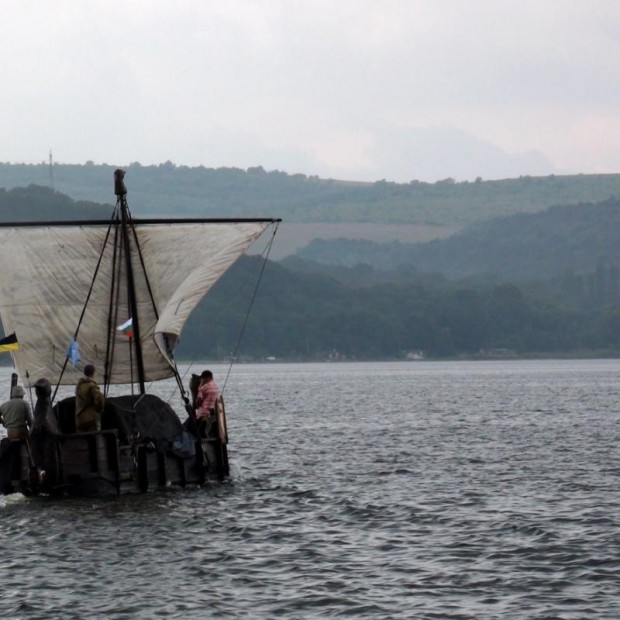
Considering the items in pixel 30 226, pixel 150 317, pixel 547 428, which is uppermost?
pixel 30 226

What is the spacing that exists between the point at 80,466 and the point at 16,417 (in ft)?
6.52

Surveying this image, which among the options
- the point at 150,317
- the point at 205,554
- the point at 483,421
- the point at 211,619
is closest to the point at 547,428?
the point at 483,421

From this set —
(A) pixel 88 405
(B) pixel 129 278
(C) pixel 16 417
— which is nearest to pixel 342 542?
(A) pixel 88 405

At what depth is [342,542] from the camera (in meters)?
27.2

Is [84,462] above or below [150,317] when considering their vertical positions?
below

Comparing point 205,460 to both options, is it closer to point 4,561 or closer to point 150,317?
point 150,317

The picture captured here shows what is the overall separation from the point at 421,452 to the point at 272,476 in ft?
33.8

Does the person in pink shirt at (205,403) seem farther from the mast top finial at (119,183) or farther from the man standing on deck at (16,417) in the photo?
the mast top finial at (119,183)

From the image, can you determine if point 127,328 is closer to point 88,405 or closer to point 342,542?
point 88,405

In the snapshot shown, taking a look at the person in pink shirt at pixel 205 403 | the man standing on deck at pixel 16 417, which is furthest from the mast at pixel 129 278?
the man standing on deck at pixel 16 417

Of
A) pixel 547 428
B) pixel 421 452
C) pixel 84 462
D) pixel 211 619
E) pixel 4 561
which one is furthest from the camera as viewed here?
pixel 547 428

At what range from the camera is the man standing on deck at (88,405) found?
31.6m

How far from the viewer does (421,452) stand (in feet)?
161

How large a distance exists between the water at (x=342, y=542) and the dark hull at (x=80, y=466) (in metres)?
0.37
